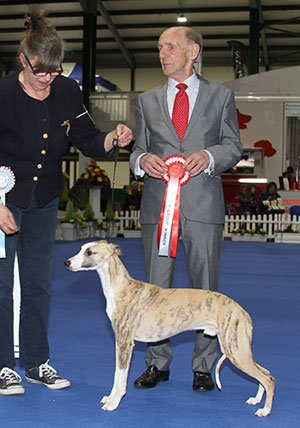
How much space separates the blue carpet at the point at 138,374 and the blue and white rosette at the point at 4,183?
77 cm

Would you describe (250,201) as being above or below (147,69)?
below

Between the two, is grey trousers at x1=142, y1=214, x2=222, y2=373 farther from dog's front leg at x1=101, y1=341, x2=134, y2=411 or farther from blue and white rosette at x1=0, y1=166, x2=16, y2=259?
blue and white rosette at x1=0, y1=166, x2=16, y2=259

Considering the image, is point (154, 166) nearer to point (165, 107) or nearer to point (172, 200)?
point (172, 200)

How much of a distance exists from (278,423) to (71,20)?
70.6 ft

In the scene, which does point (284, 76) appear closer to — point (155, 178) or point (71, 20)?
point (71, 20)

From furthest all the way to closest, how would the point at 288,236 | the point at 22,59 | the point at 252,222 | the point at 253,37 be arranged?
the point at 253,37 → the point at 252,222 → the point at 288,236 → the point at 22,59

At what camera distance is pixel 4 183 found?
8.63 feet

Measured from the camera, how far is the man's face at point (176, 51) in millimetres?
2863

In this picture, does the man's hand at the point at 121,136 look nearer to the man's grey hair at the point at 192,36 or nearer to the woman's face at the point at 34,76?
the woman's face at the point at 34,76

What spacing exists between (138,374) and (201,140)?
4.56 feet

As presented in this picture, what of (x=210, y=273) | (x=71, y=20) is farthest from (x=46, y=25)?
(x=71, y=20)

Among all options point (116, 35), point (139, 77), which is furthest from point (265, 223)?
point (139, 77)

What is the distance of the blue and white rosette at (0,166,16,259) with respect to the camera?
8.63ft

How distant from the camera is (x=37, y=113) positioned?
2.68m
